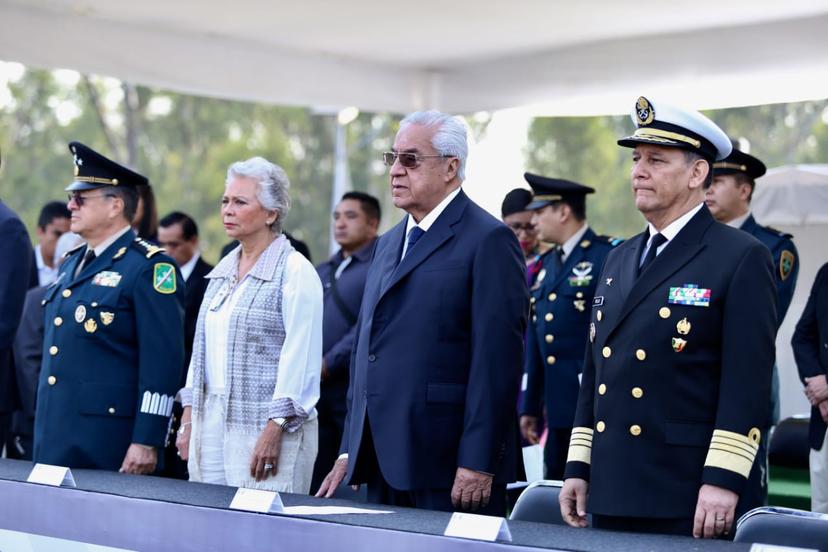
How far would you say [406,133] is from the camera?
12.1 feet

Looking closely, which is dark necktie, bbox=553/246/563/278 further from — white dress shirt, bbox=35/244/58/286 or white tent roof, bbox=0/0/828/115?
white dress shirt, bbox=35/244/58/286

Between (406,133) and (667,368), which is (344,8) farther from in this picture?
(667,368)

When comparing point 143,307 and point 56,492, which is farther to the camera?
point 143,307

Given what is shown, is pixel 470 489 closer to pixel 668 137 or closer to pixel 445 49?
pixel 668 137

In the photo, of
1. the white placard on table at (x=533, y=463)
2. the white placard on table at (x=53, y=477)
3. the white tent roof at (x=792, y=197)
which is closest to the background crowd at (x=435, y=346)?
the white placard on table at (x=533, y=463)

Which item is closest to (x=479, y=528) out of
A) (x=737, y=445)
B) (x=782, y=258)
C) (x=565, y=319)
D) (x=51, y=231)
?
(x=737, y=445)

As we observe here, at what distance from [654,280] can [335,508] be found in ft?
3.18

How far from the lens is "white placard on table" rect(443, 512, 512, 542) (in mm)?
2391

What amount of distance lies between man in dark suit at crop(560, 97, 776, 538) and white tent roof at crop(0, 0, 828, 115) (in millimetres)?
2988

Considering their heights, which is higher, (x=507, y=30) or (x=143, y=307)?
(x=507, y=30)

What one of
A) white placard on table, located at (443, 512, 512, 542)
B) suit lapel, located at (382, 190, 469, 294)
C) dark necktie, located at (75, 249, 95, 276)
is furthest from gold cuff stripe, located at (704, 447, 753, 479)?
dark necktie, located at (75, 249, 95, 276)

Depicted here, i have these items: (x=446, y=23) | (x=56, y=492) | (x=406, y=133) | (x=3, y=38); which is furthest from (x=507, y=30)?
(x=56, y=492)

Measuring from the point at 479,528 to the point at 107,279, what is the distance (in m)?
2.38

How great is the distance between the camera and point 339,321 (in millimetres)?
5754
